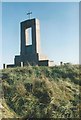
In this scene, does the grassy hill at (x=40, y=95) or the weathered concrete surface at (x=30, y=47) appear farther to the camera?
the weathered concrete surface at (x=30, y=47)

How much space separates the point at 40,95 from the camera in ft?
19.5

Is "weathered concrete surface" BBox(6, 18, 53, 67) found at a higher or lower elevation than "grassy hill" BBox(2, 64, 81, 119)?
higher

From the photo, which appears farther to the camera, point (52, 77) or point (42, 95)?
point (52, 77)

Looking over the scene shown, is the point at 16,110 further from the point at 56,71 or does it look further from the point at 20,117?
the point at 56,71

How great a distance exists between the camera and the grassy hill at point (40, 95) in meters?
5.20

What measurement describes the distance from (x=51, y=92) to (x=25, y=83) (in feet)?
2.91

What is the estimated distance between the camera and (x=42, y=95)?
19.5 ft

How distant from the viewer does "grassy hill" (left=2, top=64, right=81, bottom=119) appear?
5.20m

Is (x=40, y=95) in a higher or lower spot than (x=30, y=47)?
lower

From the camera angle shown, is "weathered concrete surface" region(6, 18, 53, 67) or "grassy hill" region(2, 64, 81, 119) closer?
"grassy hill" region(2, 64, 81, 119)

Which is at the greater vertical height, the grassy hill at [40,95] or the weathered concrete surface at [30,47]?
the weathered concrete surface at [30,47]

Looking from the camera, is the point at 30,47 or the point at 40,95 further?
the point at 30,47

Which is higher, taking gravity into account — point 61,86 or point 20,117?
point 61,86

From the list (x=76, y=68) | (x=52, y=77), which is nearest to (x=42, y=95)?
(x=52, y=77)
